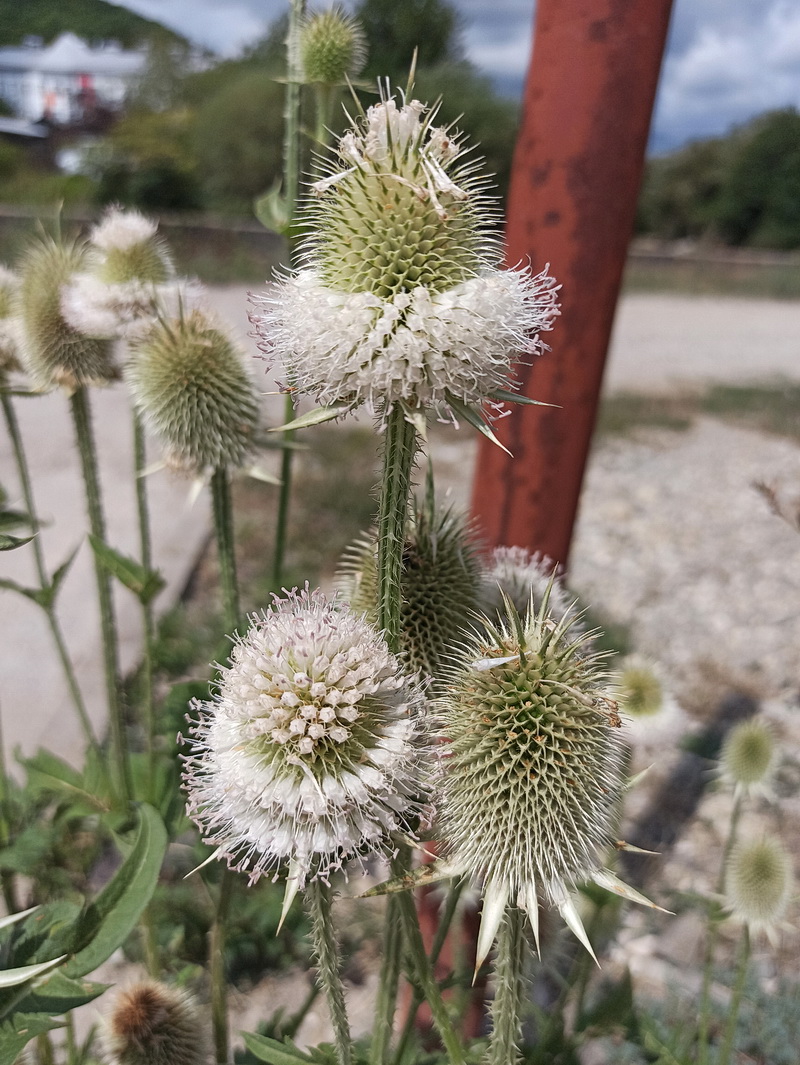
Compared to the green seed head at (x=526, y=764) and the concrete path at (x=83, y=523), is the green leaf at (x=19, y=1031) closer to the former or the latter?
the green seed head at (x=526, y=764)

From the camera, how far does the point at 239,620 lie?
2102 mm

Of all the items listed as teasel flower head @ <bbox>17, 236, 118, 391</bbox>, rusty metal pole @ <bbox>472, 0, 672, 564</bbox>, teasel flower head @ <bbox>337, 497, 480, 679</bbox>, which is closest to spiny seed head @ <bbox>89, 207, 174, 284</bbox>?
teasel flower head @ <bbox>17, 236, 118, 391</bbox>

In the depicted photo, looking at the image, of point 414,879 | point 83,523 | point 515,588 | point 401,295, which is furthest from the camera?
point 83,523

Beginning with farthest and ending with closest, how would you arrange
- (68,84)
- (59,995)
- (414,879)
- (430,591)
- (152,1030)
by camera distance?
(68,84)
(152,1030)
(430,591)
(59,995)
(414,879)

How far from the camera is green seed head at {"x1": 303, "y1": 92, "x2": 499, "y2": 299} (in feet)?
3.72

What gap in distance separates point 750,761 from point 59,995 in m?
2.22

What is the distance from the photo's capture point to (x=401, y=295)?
112 cm

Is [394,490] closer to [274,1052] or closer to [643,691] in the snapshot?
[274,1052]

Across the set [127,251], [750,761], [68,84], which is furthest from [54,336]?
[68,84]

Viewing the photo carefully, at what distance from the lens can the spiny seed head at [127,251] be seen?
8.25 feet

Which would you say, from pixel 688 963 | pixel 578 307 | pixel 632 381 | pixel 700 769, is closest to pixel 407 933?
pixel 578 307

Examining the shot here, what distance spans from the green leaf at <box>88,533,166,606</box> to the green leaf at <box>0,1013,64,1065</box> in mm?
1131

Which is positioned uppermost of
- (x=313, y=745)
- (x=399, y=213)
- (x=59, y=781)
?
(x=399, y=213)

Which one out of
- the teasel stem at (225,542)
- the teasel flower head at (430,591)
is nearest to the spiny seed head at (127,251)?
the teasel stem at (225,542)
